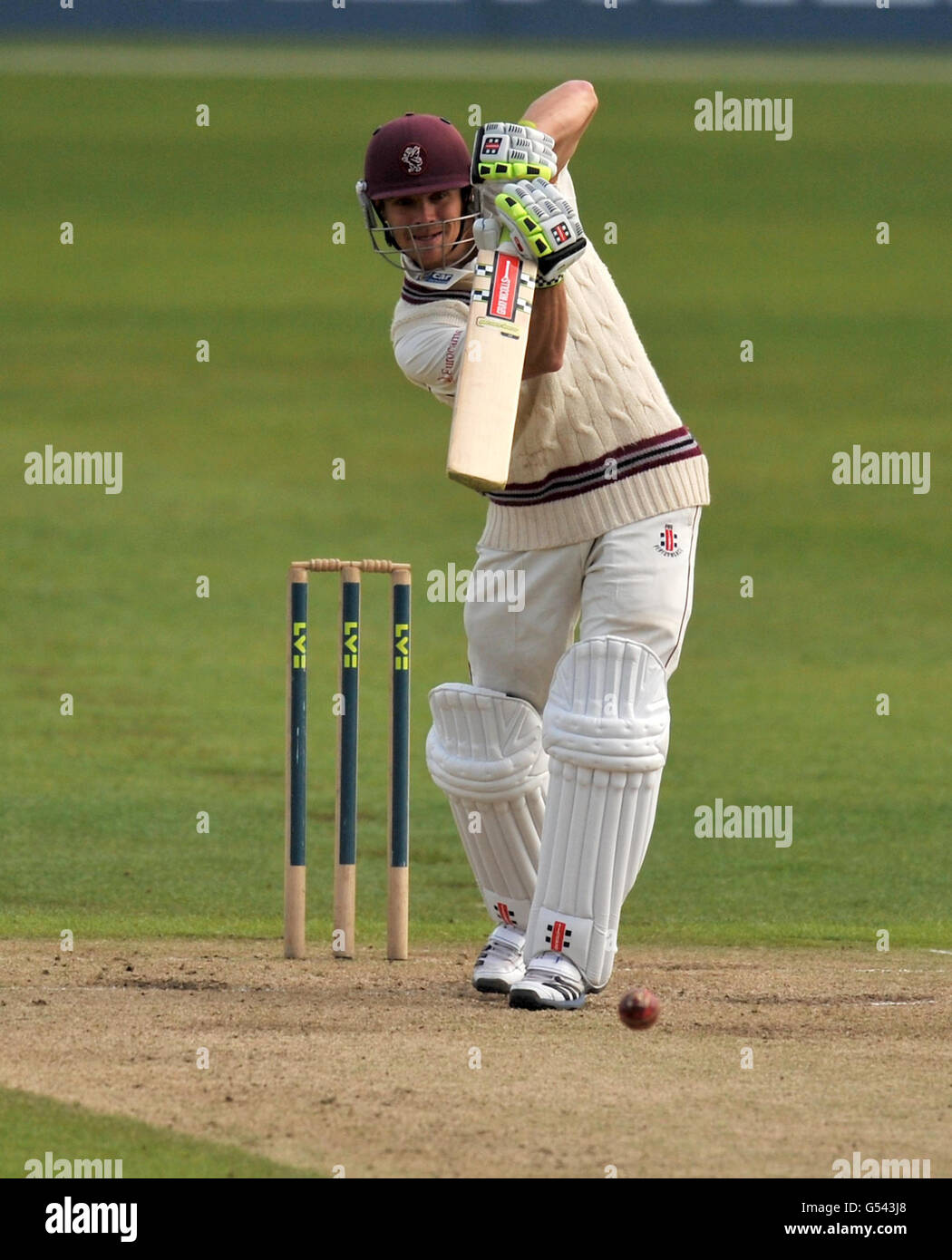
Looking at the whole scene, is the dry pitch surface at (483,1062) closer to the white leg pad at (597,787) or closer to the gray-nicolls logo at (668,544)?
the white leg pad at (597,787)

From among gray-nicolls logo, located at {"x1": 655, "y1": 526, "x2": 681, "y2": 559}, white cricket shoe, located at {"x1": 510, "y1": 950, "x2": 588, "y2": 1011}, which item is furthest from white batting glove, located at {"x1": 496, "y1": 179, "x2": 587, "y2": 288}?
white cricket shoe, located at {"x1": 510, "y1": 950, "x2": 588, "y2": 1011}

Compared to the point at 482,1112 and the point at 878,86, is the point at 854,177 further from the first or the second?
the point at 482,1112

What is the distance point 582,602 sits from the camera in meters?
4.96

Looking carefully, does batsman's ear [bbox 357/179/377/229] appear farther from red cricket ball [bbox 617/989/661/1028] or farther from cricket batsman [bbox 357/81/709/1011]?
red cricket ball [bbox 617/989/661/1028]

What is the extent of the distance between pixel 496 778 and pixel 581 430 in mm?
851

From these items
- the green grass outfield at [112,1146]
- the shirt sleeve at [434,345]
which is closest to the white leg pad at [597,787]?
the shirt sleeve at [434,345]

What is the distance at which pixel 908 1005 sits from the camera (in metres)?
5.03

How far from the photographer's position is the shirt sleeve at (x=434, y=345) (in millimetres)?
4711

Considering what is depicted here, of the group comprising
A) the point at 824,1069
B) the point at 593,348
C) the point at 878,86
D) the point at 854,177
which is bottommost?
the point at 824,1069

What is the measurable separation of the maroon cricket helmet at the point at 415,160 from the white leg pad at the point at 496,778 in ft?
3.81

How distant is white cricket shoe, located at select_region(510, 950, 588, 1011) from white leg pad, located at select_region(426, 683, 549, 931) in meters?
0.42

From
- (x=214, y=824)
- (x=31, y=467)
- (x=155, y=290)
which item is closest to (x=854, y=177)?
(x=155, y=290)

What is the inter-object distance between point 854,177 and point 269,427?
12.2m

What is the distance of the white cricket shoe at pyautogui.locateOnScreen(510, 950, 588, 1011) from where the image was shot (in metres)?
4.77
